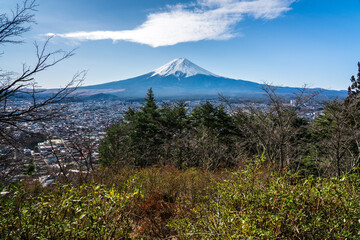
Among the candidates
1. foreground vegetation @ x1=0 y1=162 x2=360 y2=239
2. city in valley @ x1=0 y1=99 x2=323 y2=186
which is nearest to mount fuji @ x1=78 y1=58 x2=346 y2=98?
city in valley @ x1=0 y1=99 x2=323 y2=186

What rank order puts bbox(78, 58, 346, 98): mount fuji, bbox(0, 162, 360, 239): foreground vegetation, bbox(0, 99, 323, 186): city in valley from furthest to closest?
bbox(78, 58, 346, 98): mount fuji
bbox(0, 99, 323, 186): city in valley
bbox(0, 162, 360, 239): foreground vegetation

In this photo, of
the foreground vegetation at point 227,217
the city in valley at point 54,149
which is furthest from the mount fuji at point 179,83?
the foreground vegetation at point 227,217

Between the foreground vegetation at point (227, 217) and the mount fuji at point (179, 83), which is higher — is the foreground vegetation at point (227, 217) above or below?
below

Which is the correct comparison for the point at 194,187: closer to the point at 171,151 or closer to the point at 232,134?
the point at 171,151

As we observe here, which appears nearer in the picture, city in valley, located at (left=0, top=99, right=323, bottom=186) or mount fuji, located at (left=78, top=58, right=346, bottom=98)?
city in valley, located at (left=0, top=99, right=323, bottom=186)

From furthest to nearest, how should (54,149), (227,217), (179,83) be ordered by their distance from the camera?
(179,83)
(54,149)
(227,217)

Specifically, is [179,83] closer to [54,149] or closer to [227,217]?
[54,149]

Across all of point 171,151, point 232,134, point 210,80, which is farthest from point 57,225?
point 210,80

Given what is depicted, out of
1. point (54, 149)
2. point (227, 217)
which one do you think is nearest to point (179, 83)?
point (54, 149)

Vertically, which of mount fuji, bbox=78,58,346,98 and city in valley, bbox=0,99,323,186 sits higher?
mount fuji, bbox=78,58,346,98

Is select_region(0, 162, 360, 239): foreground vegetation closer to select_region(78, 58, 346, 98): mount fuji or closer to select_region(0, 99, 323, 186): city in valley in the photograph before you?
select_region(0, 99, 323, 186): city in valley

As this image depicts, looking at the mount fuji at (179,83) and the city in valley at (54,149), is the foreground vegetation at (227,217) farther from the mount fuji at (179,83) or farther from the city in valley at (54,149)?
the mount fuji at (179,83)

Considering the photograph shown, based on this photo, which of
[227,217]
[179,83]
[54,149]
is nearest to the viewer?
[227,217]
